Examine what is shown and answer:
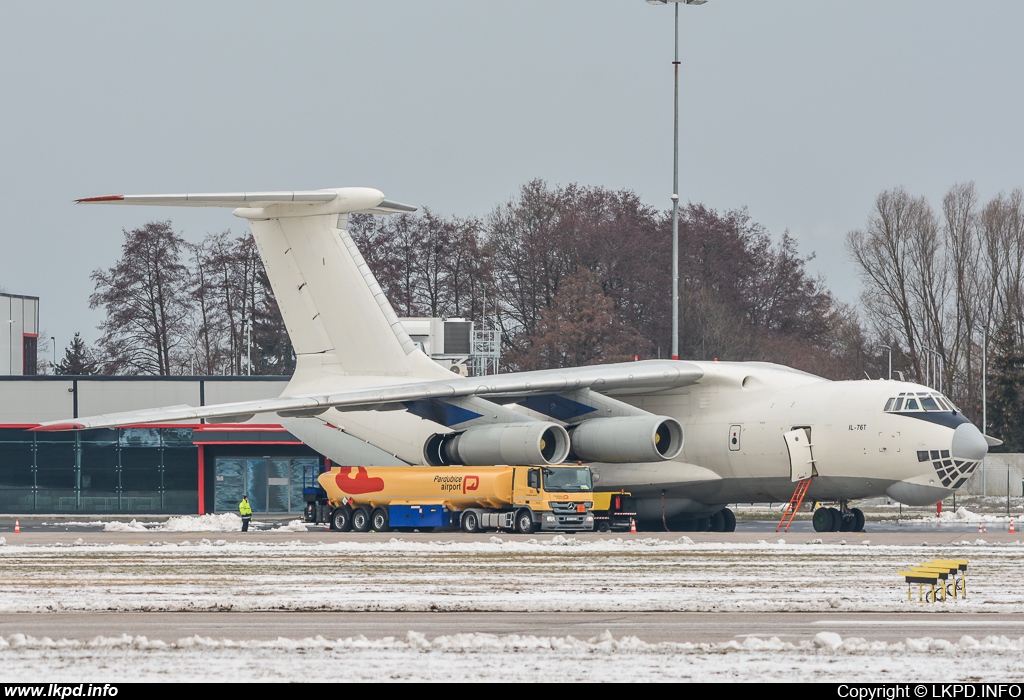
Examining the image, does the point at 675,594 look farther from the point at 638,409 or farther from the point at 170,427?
the point at 170,427

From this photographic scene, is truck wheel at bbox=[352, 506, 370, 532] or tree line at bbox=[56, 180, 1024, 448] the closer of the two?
truck wheel at bbox=[352, 506, 370, 532]

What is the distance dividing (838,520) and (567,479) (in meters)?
5.73

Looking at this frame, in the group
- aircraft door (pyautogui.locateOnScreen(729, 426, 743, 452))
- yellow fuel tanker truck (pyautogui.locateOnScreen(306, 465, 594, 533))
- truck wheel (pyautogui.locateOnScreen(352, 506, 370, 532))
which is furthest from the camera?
truck wheel (pyautogui.locateOnScreen(352, 506, 370, 532))

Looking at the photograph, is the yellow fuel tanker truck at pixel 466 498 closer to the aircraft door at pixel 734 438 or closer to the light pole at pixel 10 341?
the aircraft door at pixel 734 438

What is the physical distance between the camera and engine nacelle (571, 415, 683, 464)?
29.7 metres

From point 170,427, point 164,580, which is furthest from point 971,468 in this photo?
point 170,427

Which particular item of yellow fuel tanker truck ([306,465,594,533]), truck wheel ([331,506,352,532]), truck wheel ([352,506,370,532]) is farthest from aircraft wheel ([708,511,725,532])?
truck wheel ([331,506,352,532])

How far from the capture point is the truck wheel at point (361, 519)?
30594 mm

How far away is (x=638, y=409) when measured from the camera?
105ft

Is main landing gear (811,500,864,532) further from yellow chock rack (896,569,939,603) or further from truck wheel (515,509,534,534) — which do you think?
yellow chock rack (896,569,939,603)

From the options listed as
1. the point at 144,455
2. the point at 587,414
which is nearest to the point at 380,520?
the point at 587,414

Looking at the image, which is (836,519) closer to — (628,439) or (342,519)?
(628,439)
